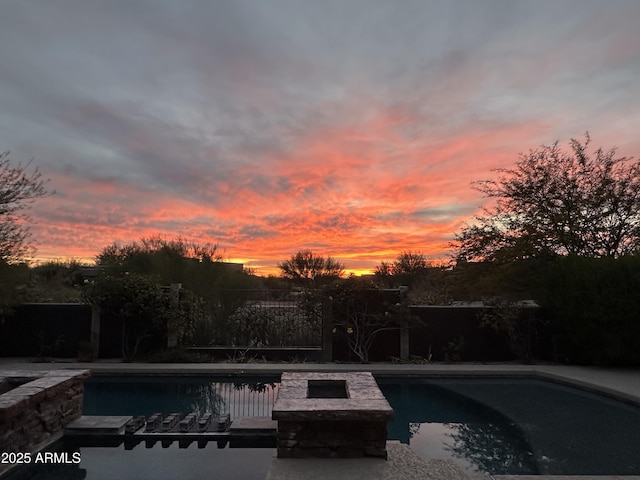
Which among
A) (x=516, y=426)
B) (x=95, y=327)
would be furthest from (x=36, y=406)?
(x=95, y=327)

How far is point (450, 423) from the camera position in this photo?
18.2 ft

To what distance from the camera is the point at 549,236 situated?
11.0 meters

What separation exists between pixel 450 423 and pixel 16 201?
8.96m

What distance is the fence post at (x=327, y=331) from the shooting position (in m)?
9.14

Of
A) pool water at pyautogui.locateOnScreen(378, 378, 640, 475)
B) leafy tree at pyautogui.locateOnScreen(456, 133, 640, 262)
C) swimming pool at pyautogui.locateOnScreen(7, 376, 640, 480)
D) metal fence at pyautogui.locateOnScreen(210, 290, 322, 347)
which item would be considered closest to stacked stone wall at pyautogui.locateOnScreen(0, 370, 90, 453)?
swimming pool at pyautogui.locateOnScreen(7, 376, 640, 480)

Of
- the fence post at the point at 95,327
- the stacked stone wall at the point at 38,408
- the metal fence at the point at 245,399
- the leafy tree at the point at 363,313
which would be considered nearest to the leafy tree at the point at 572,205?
the leafy tree at the point at 363,313

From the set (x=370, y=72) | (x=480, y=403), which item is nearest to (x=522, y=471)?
(x=480, y=403)

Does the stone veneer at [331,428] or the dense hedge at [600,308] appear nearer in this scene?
the stone veneer at [331,428]

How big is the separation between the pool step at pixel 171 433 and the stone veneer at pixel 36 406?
0.72 ft

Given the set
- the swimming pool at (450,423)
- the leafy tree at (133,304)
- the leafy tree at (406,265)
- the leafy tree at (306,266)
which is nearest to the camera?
the swimming pool at (450,423)

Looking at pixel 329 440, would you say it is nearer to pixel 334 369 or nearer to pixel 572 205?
pixel 334 369

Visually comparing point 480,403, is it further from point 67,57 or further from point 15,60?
point 15,60

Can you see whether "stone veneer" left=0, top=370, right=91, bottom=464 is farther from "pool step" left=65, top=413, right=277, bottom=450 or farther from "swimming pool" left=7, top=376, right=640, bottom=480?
"swimming pool" left=7, top=376, right=640, bottom=480

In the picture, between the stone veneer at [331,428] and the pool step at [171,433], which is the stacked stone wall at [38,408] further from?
the stone veneer at [331,428]
